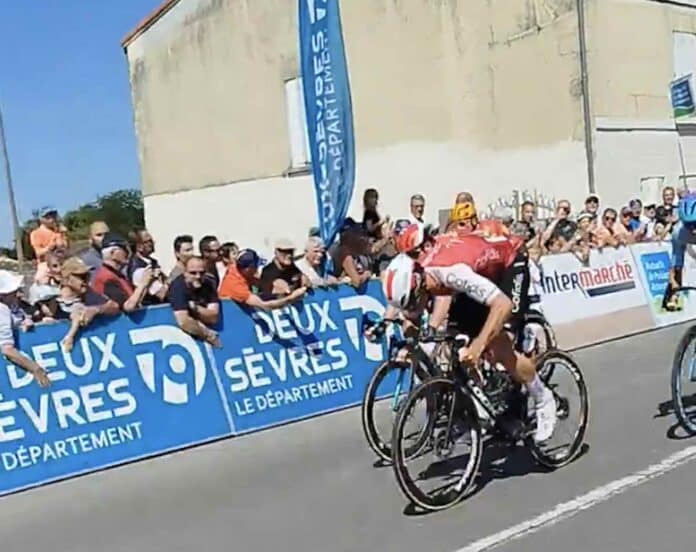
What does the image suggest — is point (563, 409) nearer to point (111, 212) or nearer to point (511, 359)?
point (511, 359)

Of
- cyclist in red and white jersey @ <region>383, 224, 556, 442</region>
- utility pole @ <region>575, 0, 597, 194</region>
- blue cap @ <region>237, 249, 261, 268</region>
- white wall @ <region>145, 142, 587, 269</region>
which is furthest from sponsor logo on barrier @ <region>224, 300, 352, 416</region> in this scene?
white wall @ <region>145, 142, 587, 269</region>

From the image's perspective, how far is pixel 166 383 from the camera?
836 cm

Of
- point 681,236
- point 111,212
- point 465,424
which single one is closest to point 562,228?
point 681,236

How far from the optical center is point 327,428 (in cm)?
866

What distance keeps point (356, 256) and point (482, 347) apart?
5191mm

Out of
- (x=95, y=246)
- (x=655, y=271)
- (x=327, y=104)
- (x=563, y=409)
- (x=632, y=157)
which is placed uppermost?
(x=327, y=104)

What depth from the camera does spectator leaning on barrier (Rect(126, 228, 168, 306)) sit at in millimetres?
9031

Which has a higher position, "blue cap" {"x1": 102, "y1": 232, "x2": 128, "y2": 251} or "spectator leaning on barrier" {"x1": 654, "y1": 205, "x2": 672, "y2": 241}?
"blue cap" {"x1": 102, "y1": 232, "x2": 128, "y2": 251}

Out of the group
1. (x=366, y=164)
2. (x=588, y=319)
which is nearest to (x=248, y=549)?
(x=588, y=319)

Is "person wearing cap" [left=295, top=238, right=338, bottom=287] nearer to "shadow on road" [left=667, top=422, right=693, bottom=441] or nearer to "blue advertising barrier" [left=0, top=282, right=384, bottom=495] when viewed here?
"blue advertising barrier" [left=0, top=282, right=384, bottom=495]

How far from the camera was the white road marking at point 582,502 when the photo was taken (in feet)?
17.1

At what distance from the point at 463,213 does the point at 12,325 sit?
3.67m

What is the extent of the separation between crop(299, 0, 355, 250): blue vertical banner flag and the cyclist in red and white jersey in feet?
16.0

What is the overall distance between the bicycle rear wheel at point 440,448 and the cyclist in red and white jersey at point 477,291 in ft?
1.10
